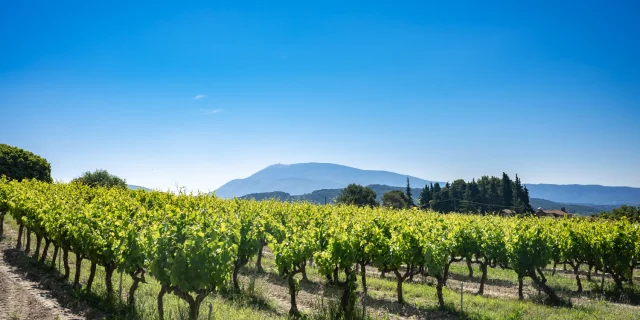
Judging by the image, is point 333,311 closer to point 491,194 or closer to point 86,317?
point 86,317

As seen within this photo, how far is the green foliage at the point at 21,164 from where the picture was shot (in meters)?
58.0

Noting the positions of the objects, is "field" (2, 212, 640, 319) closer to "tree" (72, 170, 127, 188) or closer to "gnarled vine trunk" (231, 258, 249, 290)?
"gnarled vine trunk" (231, 258, 249, 290)

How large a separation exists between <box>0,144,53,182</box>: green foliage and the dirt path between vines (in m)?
50.4

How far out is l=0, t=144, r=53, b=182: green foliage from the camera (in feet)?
190

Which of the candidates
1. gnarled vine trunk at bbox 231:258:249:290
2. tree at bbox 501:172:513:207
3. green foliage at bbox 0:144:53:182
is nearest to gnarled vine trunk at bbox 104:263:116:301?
gnarled vine trunk at bbox 231:258:249:290

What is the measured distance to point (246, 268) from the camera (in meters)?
22.8

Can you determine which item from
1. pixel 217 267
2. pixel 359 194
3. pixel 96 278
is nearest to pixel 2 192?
pixel 96 278

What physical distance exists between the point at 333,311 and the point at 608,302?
14.4 meters

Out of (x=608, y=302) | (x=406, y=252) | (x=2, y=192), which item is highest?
(x=2, y=192)

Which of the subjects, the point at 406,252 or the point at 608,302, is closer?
the point at 406,252

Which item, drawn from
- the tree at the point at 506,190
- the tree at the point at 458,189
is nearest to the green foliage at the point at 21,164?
the tree at the point at 458,189

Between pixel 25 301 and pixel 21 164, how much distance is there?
5742cm

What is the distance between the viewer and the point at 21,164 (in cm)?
5988

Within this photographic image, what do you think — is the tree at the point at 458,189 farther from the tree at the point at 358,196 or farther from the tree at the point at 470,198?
the tree at the point at 358,196
